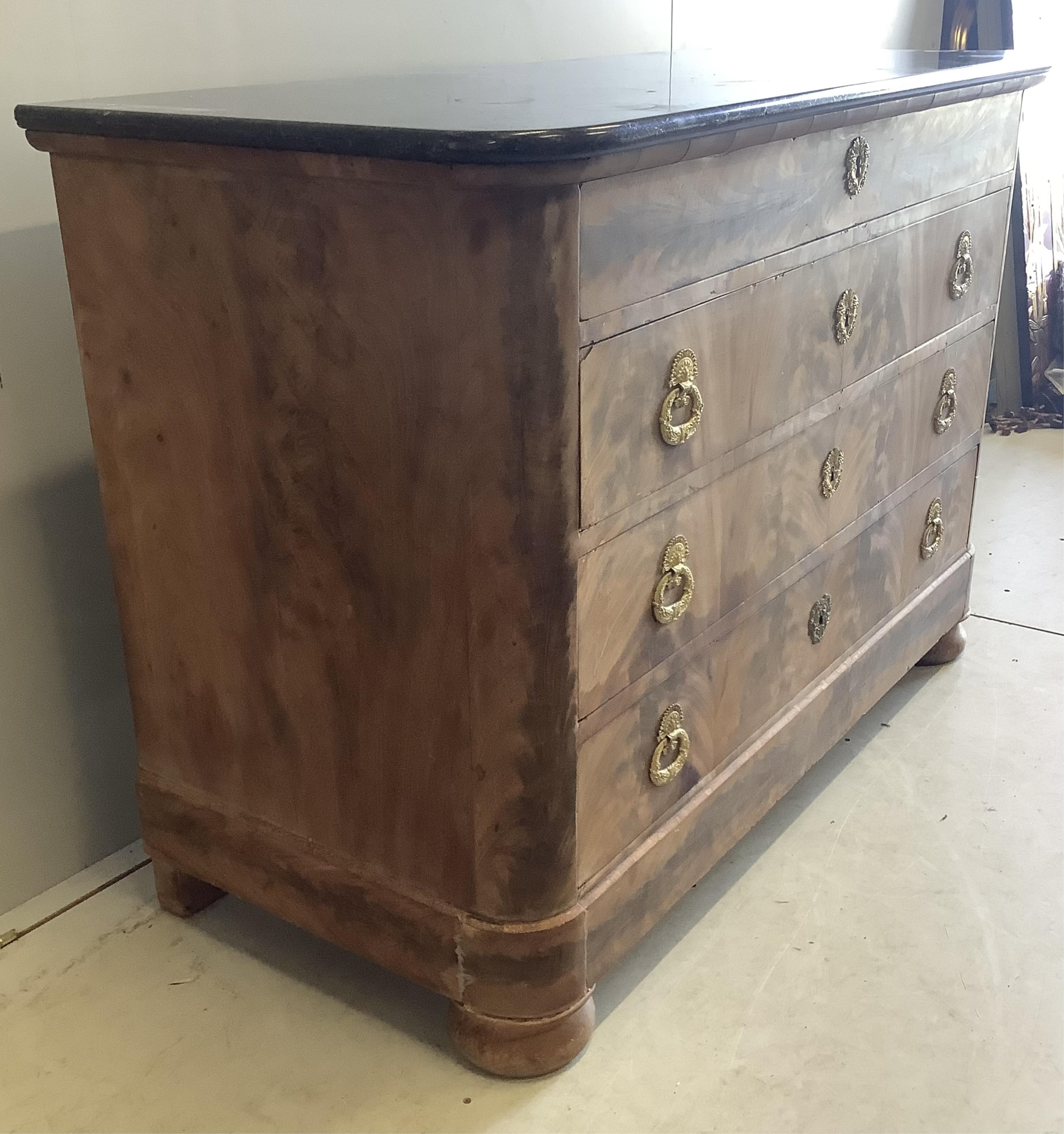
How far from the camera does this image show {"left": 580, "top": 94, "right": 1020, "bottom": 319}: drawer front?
109cm

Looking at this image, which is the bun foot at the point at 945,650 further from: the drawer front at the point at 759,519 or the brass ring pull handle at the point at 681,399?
the brass ring pull handle at the point at 681,399

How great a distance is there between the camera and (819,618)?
168cm

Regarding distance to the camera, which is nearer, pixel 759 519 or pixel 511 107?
pixel 511 107

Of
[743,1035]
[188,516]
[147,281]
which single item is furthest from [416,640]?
[743,1035]

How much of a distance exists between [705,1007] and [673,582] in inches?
19.8

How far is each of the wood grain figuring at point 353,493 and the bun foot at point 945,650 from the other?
115 cm

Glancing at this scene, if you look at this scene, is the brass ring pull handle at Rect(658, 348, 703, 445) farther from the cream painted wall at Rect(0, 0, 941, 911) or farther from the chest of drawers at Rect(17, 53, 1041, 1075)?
the cream painted wall at Rect(0, 0, 941, 911)

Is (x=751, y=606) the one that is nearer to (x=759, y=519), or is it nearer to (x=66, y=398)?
(x=759, y=519)

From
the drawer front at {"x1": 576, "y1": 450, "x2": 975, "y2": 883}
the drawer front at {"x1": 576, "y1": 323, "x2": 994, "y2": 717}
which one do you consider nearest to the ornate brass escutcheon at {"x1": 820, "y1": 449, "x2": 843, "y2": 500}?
the drawer front at {"x1": 576, "y1": 323, "x2": 994, "y2": 717}

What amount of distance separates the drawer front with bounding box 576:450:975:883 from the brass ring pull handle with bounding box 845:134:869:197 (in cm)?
48

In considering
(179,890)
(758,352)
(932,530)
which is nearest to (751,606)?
(758,352)

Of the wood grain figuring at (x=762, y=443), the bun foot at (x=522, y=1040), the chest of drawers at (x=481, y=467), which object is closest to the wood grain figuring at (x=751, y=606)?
the chest of drawers at (x=481, y=467)

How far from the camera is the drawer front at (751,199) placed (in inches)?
42.9

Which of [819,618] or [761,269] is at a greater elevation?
[761,269]
